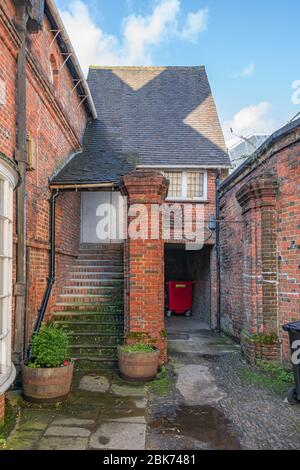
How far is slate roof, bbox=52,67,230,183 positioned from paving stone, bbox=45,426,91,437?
5.42 metres

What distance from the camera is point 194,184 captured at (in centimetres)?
1096

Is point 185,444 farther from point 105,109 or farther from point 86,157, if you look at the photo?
point 105,109

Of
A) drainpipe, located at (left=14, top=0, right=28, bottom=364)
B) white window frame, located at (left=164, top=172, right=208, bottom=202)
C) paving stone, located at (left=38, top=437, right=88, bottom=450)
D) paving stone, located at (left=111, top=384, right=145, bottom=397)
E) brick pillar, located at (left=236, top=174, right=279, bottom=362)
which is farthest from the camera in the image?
white window frame, located at (left=164, top=172, right=208, bottom=202)

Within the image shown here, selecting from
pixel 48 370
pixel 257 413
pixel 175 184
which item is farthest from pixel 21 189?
pixel 175 184

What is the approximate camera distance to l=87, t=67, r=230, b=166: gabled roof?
36.4 feet

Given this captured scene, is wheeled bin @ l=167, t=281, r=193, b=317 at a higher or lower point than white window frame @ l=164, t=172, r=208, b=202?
lower

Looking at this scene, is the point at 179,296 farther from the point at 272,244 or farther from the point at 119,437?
the point at 119,437

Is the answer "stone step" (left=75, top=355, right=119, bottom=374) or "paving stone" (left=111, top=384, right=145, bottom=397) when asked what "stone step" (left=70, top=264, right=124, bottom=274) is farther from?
"paving stone" (left=111, top=384, right=145, bottom=397)

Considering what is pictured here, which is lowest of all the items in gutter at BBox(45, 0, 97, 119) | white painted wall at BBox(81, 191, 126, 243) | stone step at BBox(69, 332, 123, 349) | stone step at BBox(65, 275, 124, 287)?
stone step at BBox(69, 332, 123, 349)

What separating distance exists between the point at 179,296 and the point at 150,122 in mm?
6380

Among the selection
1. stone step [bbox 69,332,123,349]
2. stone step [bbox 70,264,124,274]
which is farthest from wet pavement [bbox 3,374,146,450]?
stone step [bbox 70,264,124,274]

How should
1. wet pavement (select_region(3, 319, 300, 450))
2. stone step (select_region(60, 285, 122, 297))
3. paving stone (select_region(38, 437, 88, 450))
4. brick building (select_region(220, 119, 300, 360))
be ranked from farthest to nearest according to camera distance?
stone step (select_region(60, 285, 122, 297))
brick building (select_region(220, 119, 300, 360))
wet pavement (select_region(3, 319, 300, 450))
paving stone (select_region(38, 437, 88, 450))

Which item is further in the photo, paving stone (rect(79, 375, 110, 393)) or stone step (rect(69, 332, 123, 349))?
stone step (rect(69, 332, 123, 349))

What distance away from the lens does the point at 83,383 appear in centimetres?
546
